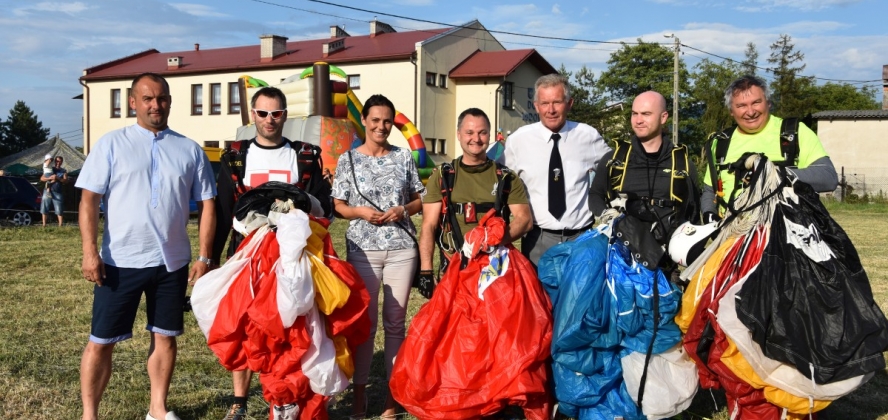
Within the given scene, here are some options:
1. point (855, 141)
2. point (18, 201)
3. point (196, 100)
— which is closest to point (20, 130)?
point (196, 100)

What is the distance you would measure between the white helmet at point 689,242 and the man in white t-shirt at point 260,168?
1688mm

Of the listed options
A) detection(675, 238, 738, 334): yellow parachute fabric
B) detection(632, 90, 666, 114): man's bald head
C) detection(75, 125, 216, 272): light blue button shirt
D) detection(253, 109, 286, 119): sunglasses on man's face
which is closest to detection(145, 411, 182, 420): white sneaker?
detection(75, 125, 216, 272): light blue button shirt

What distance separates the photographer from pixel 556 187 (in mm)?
3754

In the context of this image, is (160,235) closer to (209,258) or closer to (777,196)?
(209,258)

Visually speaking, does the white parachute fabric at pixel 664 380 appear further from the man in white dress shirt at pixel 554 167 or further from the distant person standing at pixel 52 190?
the distant person standing at pixel 52 190

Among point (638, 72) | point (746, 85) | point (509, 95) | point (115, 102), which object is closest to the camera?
point (746, 85)

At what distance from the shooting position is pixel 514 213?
11.6ft

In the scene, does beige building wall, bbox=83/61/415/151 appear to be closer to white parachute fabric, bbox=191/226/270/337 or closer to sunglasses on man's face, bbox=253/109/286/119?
sunglasses on man's face, bbox=253/109/286/119

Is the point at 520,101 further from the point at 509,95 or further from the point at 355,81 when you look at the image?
the point at 355,81

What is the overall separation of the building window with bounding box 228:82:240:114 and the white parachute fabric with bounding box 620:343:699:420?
27.4 metres

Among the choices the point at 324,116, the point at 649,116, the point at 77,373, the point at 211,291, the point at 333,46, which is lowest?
the point at 77,373

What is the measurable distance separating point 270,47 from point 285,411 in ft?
87.8

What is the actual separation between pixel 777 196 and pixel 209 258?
2611mm

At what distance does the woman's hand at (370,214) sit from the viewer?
3453 mm
